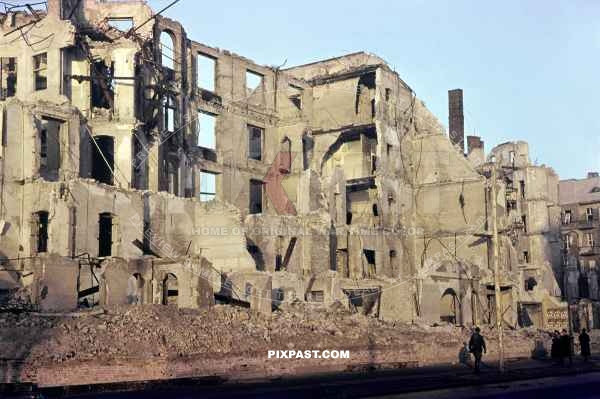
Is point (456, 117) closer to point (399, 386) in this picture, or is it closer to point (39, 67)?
point (39, 67)

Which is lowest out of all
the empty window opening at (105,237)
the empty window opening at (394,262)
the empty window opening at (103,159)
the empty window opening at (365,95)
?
the empty window opening at (394,262)

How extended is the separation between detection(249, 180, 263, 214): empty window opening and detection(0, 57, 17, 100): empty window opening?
13.6 metres

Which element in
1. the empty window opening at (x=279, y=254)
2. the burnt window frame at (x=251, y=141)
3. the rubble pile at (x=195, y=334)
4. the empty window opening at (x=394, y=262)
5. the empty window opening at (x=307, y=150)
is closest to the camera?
the rubble pile at (x=195, y=334)

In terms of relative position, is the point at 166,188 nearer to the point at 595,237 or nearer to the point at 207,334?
the point at 207,334

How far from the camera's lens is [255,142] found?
48.8 meters

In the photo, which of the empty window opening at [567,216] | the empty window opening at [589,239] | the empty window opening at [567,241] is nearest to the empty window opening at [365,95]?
the empty window opening at [567,241]

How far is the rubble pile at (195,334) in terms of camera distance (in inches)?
879

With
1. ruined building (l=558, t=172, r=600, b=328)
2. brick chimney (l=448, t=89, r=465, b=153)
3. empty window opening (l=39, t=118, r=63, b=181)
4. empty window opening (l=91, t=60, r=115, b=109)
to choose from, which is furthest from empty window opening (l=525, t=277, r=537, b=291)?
empty window opening (l=39, t=118, r=63, b=181)

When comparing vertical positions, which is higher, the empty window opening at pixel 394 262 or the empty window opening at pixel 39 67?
the empty window opening at pixel 39 67

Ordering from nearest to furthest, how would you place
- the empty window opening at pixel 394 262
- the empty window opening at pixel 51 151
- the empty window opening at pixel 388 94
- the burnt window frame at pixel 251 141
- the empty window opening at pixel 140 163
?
the empty window opening at pixel 51 151, the empty window opening at pixel 140 163, the burnt window frame at pixel 251 141, the empty window opening at pixel 394 262, the empty window opening at pixel 388 94

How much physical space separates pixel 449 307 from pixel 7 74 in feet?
81.0

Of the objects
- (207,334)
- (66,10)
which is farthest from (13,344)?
(66,10)

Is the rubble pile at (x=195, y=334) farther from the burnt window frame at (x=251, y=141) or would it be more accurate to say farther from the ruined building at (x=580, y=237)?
the ruined building at (x=580, y=237)

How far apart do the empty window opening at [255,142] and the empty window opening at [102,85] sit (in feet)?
33.6
